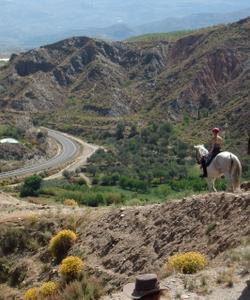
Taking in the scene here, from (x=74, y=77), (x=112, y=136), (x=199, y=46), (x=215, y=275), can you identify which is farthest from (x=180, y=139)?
(x=215, y=275)

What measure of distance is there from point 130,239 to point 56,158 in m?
88.6

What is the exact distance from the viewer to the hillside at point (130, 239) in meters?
15.1

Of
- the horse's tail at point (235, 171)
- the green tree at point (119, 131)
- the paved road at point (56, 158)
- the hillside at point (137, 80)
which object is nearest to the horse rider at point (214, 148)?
the horse's tail at point (235, 171)

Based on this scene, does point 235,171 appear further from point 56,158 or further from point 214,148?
point 56,158

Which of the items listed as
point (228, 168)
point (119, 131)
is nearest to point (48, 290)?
point (228, 168)

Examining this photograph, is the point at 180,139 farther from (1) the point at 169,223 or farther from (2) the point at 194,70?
(1) the point at 169,223

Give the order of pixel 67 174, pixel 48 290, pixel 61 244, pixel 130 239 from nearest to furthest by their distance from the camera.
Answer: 1. pixel 48 290
2. pixel 130 239
3. pixel 61 244
4. pixel 67 174

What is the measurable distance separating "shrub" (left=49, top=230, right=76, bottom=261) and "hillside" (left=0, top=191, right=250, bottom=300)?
0.28 meters

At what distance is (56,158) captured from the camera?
106812 mm

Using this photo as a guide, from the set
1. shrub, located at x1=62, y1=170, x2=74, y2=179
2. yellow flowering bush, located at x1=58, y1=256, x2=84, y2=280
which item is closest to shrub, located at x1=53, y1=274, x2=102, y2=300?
yellow flowering bush, located at x1=58, y1=256, x2=84, y2=280

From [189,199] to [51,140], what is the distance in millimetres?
103478

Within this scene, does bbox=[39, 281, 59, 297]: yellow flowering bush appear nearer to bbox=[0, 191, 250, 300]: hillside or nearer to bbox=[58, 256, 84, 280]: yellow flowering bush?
bbox=[58, 256, 84, 280]: yellow flowering bush

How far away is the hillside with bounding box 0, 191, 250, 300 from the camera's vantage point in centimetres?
1514

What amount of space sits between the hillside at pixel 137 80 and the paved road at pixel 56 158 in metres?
7.83
